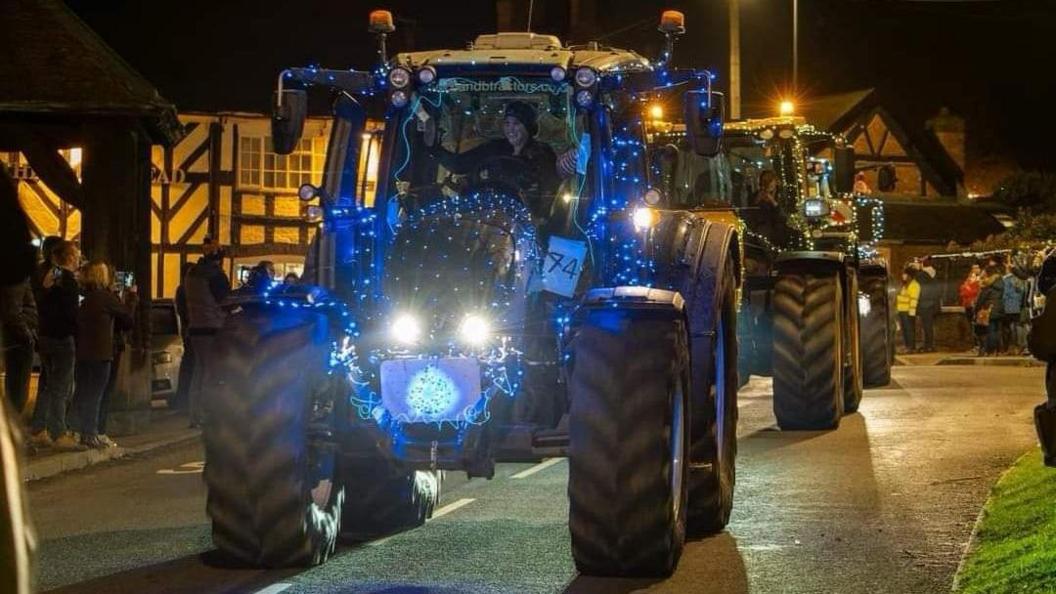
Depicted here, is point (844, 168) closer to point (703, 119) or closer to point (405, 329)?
point (703, 119)

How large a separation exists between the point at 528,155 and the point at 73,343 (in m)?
7.46

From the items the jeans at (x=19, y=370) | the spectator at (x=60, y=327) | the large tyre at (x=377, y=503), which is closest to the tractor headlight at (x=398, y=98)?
the large tyre at (x=377, y=503)

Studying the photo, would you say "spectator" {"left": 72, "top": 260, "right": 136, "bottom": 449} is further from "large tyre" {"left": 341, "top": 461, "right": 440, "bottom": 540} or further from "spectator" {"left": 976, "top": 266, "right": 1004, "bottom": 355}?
"spectator" {"left": 976, "top": 266, "right": 1004, "bottom": 355}

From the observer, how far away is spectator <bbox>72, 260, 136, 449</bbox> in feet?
52.9

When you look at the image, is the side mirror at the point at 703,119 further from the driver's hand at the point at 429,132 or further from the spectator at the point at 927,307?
the spectator at the point at 927,307

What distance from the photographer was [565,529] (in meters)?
10.5

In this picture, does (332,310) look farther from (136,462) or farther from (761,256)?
(761,256)

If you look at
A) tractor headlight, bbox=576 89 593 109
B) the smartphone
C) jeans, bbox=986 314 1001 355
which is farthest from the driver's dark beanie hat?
jeans, bbox=986 314 1001 355

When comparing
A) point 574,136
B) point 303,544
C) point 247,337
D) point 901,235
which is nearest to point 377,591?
point 303,544

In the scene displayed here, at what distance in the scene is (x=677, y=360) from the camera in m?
8.70

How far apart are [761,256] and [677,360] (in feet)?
30.1

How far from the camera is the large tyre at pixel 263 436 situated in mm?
8664

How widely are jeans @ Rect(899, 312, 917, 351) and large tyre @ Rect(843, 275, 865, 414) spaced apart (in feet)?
55.9

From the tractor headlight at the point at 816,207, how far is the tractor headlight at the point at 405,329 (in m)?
9.24
